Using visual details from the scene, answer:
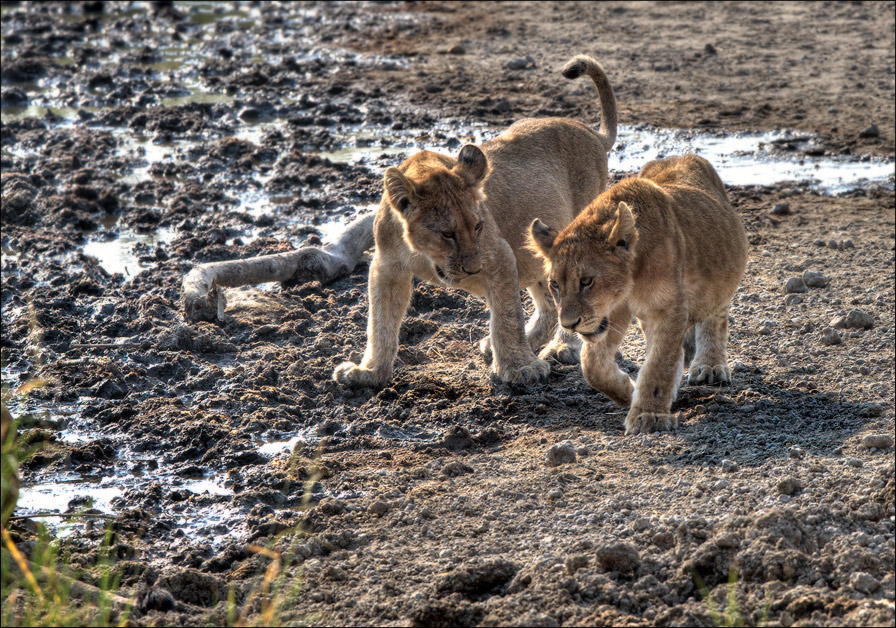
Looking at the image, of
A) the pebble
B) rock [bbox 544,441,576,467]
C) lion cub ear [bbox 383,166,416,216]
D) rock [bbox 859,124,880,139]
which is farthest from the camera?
rock [bbox 859,124,880,139]

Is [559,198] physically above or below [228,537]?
above

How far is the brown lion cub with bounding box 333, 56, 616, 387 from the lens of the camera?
6.48 m

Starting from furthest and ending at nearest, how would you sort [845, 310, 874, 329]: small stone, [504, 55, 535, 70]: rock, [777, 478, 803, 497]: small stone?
[504, 55, 535, 70]: rock → [845, 310, 874, 329]: small stone → [777, 478, 803, 497]: small stone

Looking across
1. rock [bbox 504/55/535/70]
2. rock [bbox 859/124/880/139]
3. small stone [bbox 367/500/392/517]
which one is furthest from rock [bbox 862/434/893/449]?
rock [bbox 504/55/535/70]

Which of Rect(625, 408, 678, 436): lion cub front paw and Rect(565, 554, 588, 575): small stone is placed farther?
Rect(625, 408, 678, 436): lion cub front paw

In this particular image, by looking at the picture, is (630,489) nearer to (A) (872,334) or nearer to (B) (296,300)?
(A) (872,334)

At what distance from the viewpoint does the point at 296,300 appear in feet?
27.3

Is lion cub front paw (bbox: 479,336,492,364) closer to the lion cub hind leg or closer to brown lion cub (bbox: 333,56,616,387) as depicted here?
brown lion cub (bbox: 333,56,616,387)

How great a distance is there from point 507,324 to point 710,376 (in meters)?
1.23

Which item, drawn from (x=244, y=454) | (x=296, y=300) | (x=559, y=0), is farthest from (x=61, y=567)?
(x=559, y=0)

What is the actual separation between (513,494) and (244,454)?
64.4 inches

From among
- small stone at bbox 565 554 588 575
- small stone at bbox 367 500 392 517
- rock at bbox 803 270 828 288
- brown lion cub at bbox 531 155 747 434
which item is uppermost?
brown lion cub at bbox 531 155 747 434

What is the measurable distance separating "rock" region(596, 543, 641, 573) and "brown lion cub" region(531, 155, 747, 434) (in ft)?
4.56

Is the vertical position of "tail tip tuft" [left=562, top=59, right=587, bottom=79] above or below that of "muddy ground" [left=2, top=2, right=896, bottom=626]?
above
